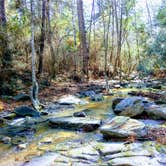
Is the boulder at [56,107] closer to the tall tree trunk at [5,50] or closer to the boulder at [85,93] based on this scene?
the boulder at [85,93]

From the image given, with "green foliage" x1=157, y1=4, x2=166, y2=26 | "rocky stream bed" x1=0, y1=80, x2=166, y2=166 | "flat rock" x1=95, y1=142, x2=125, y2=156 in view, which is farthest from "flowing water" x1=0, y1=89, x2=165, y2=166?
"green foliage" x1=157, y1=4, x2=166, y2=26

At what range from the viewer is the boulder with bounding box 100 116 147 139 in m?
5.68

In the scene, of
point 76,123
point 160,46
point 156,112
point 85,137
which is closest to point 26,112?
point 76,123

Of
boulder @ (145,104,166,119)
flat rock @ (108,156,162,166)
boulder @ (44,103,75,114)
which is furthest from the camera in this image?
boulder @ (44,103,75,114)

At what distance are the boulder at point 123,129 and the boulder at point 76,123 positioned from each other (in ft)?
1.91

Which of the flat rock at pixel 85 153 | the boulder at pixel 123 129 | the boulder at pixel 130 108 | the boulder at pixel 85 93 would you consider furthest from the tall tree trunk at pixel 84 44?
the flat rock at pixel 85 153

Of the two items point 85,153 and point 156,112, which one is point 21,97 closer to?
point 156,112

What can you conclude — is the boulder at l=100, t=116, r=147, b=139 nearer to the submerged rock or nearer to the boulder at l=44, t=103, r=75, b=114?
the submerged rock

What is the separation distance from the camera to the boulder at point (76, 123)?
6645mm

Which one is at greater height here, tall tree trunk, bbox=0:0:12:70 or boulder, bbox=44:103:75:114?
tall tree trunk, bbox=0:0:12:70

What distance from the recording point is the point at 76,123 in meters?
6.81

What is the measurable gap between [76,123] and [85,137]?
762 mm

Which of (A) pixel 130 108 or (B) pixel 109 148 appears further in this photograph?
(A) pixel 130 108

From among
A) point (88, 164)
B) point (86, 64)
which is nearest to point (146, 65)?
point (86, 64)
